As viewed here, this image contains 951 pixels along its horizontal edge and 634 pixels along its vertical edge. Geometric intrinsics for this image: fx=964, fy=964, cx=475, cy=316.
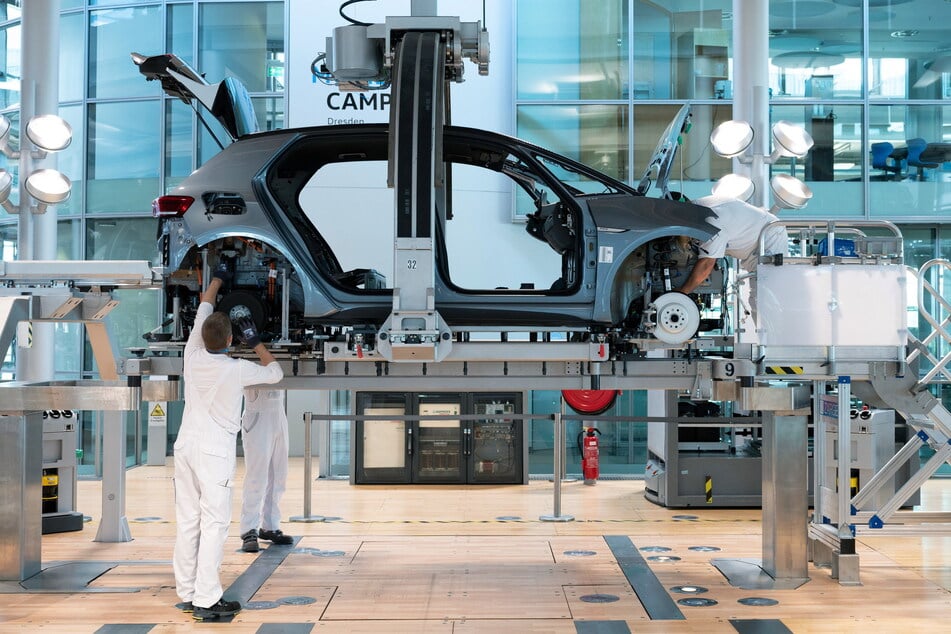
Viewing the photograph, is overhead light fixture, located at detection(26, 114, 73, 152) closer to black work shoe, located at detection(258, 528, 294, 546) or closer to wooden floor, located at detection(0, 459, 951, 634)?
wooden floor, located at detection(0, 459, 951, 634)

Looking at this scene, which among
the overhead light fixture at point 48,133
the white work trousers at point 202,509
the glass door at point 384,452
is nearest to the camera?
the white work trousers at point 202,509

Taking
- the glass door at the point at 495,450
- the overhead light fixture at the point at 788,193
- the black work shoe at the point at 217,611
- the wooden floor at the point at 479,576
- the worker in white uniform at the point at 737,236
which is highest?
the overhead light fixture at the point at 788,193

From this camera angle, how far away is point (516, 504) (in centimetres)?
925

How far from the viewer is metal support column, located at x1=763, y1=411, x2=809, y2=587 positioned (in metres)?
6.05

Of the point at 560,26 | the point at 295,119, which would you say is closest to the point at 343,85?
the point at 295,119

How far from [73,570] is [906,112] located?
34.6 ft

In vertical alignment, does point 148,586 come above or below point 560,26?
below

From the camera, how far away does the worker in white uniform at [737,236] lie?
236 inches

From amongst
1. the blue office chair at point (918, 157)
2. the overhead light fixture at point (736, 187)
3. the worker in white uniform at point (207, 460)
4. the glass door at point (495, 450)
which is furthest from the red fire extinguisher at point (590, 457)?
the worker in white uniform at point (207, 460)

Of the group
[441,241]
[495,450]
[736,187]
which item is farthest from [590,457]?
[441,241]

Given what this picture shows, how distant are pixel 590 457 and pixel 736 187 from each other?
3.72 metres

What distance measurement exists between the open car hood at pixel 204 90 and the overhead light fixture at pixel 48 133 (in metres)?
1.99

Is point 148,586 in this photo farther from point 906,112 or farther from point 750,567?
point 906,112

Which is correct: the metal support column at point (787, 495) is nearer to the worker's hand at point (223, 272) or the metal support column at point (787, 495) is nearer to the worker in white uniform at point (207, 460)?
the worker in white uniform at point (207, 460)
